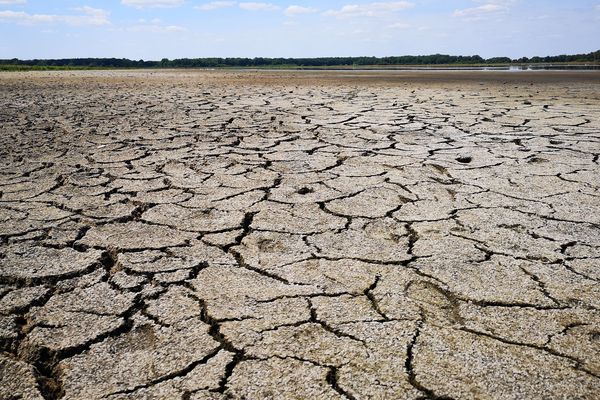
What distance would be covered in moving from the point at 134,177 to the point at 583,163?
2.86 metres

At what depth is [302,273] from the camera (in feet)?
5.40

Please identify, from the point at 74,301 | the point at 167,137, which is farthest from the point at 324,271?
the point at 167,137

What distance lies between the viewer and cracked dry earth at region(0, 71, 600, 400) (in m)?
1.13

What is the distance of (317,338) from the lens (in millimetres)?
1271

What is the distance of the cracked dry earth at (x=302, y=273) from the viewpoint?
44.6 inches

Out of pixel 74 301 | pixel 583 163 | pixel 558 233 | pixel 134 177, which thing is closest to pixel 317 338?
pixel 74 301

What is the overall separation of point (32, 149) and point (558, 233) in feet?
12.1

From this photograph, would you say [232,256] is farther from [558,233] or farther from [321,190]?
[558,233]

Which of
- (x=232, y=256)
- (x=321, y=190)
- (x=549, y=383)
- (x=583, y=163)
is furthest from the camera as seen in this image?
(x=583, y=163)

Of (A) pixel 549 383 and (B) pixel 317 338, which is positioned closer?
(A) pixel 549 383

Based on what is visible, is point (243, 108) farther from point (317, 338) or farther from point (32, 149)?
point (317, 338)

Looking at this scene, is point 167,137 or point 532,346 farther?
point 167,137

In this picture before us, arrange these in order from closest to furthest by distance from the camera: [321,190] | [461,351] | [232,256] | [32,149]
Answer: [461,351], [232,256], [321,190], [32,149]

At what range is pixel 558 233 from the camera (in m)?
1.95
